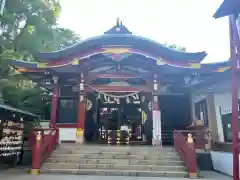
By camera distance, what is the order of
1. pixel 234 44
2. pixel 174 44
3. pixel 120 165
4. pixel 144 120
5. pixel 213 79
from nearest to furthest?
pixel 234 44, pixel 120 165, pixel 213 79, pixel 144 120, pixel 174 44

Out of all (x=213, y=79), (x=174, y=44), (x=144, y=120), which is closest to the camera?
(x=213, y=79)

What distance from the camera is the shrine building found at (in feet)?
35.8

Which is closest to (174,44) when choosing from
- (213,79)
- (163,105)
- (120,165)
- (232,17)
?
(163,105)

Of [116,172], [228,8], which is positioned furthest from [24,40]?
[228,8]

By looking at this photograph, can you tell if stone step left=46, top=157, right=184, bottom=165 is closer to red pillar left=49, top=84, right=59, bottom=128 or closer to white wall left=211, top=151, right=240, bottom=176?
white wall left=211, top=151, right=240, bottom=176

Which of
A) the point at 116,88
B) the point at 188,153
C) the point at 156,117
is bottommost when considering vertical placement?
the point at 188,153

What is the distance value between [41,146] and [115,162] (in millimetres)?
2618

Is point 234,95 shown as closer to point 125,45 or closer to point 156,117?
point 156,117

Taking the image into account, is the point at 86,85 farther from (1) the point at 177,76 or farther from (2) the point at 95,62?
(1) the point at 177,76

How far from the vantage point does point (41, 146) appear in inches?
320

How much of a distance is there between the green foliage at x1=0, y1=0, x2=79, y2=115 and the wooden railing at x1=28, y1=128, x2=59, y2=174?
13.2 feet

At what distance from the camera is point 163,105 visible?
1346 centimetres

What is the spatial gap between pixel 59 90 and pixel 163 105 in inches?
228

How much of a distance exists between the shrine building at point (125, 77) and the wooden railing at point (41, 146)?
162 cm
